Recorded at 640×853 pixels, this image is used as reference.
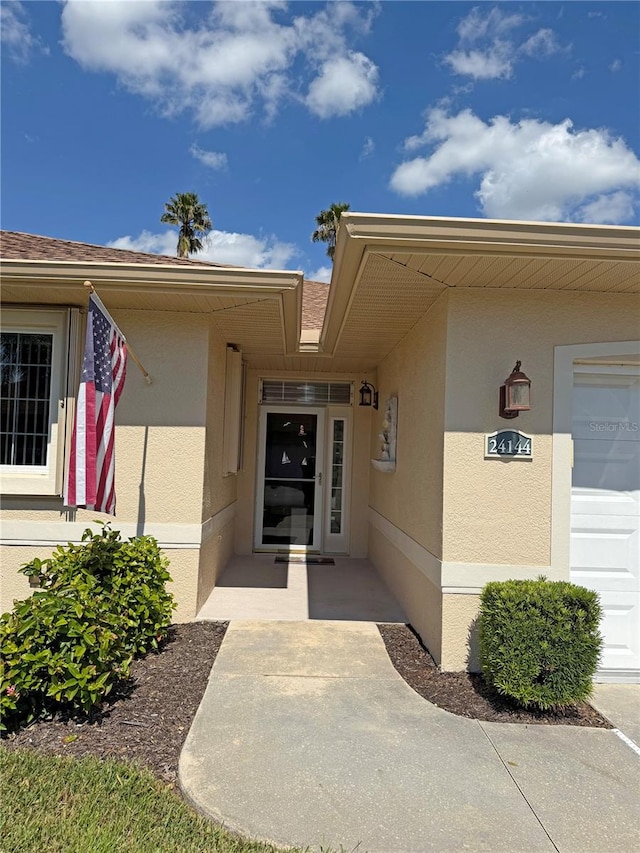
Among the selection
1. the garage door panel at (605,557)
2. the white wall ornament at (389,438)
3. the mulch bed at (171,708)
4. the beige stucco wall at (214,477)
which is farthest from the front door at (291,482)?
the garage door panel at (605,557)

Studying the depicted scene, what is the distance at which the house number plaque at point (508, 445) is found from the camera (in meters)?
4.30

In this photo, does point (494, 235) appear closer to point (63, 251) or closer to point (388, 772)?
point (388, 772)

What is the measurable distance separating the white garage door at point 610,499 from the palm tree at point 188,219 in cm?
2640

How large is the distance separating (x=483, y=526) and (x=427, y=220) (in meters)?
2.41

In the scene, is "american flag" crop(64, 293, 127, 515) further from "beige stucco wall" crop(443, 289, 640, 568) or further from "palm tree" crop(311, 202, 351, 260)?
"palm tree" crop(311, 202, 351, 260)

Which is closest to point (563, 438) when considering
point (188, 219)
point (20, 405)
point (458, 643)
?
point (458, 643)

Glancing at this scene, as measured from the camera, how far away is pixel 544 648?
3.53m

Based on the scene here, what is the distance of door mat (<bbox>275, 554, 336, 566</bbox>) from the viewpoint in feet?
26.7

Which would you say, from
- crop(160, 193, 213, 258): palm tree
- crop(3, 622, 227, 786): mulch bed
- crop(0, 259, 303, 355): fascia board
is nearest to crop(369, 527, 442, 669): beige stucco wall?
crop(3, 622, 227, 786): mulch bed

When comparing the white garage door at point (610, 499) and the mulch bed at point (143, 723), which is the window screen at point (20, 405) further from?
the white garage door at point (610, 499)

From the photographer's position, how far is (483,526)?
14.1 ft

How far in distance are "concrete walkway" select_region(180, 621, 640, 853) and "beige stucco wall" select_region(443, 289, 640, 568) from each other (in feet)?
4.02

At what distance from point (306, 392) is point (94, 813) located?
687 cm

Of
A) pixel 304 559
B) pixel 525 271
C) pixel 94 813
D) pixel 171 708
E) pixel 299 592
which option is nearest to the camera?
pixel 94 813
